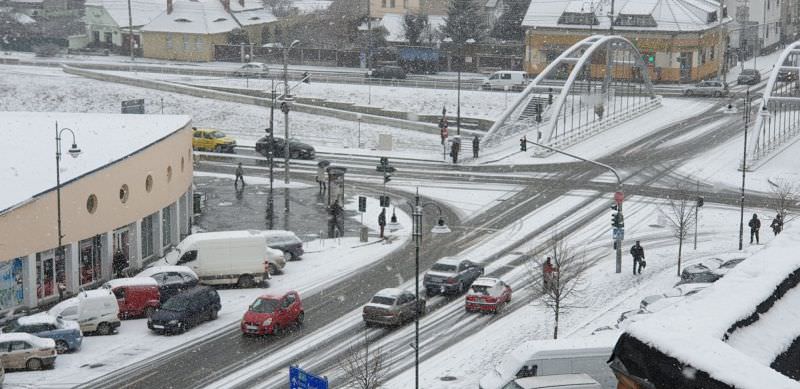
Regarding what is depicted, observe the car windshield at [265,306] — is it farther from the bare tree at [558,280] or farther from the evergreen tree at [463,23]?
the evergreen tree at [463,23]

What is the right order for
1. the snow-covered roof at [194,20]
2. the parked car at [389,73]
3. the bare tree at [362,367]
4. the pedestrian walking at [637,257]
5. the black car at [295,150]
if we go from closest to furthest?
the bare tree at [362,367] < the pedestrian walking at [637,257] < the black car at [295,150] < the parked car at [389,73] < the snow-covered roof at [194,20]

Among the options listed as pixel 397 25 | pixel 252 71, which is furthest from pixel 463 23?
pixel 252 71

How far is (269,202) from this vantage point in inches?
2194

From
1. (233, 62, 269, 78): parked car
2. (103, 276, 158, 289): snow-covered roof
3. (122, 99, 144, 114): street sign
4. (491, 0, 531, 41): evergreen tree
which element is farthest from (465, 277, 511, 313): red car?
(491, 0, 531, 41): evergreen tree

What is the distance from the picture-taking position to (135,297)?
3888cm

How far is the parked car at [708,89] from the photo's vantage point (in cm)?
8694

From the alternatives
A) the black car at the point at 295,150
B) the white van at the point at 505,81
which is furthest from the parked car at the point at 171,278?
the white van at the point at 505,81

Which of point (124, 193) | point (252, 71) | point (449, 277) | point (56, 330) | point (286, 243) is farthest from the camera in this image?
point (252, 71)

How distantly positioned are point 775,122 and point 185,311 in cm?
4517

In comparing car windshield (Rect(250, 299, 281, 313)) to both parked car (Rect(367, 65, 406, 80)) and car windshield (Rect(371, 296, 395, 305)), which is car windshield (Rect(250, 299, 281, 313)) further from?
parked car (Rect(367, 65, 406, 80))

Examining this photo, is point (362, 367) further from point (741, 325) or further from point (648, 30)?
point (648, 30)

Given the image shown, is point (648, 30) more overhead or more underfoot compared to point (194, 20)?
more underfoot

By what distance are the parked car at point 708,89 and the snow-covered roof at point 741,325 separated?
77.8 m

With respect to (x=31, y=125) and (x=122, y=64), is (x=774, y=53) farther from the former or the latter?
(x=31, y=125)
